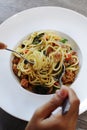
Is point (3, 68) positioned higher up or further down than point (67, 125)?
higher up

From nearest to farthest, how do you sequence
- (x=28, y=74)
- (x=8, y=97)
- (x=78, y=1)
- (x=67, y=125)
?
(x=67, y=125) < (x=8, y=97) < (x=28, y=74) < (x=78, y=1)

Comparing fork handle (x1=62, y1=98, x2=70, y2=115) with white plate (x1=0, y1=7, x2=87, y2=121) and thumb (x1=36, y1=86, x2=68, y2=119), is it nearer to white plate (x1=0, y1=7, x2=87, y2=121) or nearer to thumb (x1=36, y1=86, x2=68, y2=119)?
thumb (x1=36, y1=86, x2=68, y2=119)

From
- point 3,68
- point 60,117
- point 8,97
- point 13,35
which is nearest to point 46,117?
point 60,117

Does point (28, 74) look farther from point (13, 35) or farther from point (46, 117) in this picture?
point (46, 117)

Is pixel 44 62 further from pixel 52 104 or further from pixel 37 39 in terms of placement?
pixel 52 104

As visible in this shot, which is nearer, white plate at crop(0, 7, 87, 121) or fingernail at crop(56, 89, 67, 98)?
fingernail at crop(56, 89, 67, 98)

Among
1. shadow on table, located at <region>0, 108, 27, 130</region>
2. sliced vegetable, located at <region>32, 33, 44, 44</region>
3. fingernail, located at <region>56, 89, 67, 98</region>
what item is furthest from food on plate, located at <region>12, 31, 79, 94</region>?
fingernail, located at <region>56, 89, 67, 98</region>
